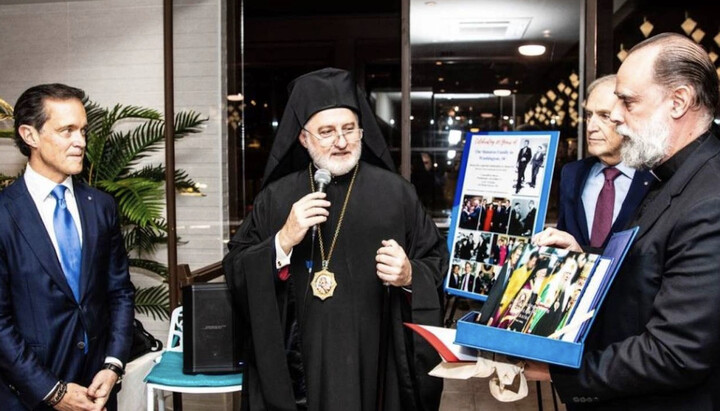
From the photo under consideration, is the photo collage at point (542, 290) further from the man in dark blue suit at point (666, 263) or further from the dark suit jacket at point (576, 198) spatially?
the dark suit jacket at point (576, 198)

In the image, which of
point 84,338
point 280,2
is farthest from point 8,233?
point 280,2

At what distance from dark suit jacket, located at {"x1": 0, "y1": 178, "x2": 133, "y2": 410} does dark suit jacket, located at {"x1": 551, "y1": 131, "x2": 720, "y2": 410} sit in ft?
5.23

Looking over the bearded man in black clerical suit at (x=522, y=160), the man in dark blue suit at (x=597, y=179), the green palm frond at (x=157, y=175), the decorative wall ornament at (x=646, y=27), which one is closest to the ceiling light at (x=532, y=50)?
the decorative wall ornament at (x=646, y=27)

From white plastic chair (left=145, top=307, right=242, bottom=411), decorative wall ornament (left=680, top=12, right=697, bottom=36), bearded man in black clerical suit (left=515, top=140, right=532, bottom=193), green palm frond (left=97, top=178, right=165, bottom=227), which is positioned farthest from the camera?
decorative wall ornament (left=680, top=12, right=697, bottom=36)

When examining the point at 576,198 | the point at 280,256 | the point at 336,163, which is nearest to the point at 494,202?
the point at 576,198

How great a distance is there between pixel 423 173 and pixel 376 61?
2.77 m

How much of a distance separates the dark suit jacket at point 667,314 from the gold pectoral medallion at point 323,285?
3.16ft

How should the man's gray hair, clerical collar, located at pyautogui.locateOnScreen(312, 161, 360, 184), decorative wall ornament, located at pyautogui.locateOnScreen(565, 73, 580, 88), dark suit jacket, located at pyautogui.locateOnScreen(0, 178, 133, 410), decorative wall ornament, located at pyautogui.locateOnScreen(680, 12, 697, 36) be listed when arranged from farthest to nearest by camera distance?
decorative wall ornament, located at pyautogui.locateOnScreen(680, 12, 697, 36), decorative wall ornament, located at pyautogui.locateOnScreen(565, 73, 580, 88), clerical collar, located at pyautogui.locateOnScreen(312, 161, 360, 184), dark suit jacket, located at pyautogui.locateOnScreen(0, 178, 133, 410), the man's gray hair

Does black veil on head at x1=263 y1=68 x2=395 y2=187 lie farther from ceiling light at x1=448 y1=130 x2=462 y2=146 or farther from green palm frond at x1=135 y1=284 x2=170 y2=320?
ceiling light at x1=448 y1=130 x2=462 y2=146

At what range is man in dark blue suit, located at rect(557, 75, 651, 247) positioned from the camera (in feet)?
8.21

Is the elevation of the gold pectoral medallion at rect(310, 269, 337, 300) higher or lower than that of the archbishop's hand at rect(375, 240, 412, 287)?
lower

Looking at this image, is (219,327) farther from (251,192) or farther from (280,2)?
(280,2)

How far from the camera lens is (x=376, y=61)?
24.3 ft

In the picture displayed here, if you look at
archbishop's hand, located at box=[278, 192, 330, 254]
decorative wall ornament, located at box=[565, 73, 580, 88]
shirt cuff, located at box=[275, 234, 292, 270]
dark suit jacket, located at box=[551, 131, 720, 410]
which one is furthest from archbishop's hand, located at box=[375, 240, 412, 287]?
decorative wall ornament, located at box=[565, 73, 580, 88]
